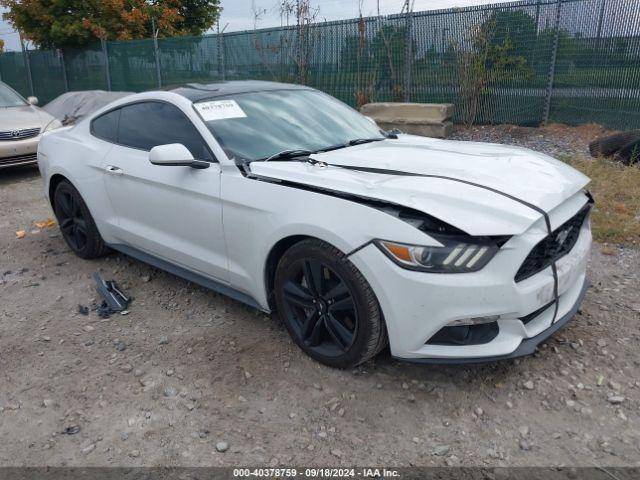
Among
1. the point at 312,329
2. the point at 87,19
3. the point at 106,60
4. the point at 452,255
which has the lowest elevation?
the point at 312,329

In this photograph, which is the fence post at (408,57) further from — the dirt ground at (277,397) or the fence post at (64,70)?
the fence post at (64,70)

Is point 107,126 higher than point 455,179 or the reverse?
higher

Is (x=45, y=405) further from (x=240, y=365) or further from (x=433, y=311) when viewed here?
(x=433, y=311)

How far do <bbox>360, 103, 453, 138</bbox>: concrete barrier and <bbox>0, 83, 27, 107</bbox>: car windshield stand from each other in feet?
21.1

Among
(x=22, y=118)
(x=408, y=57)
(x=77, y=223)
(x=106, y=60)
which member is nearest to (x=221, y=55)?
(x=106, y=60)

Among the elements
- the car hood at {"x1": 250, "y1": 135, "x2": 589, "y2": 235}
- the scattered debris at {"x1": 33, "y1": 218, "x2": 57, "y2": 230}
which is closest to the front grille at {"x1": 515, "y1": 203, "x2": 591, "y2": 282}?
the car hood at {"x1": 250, "y1": 135, "x2": 589, "y2": 235}

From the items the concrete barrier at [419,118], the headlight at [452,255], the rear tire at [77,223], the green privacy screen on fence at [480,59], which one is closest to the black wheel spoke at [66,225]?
the rear tire at [77,223]

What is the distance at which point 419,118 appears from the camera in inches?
400

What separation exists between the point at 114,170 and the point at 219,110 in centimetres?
105

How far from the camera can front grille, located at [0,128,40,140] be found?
809 centimetres

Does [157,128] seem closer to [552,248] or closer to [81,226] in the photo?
[81,226]

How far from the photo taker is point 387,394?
2.81 meters

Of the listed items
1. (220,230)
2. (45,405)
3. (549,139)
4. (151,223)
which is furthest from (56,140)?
(549,139)

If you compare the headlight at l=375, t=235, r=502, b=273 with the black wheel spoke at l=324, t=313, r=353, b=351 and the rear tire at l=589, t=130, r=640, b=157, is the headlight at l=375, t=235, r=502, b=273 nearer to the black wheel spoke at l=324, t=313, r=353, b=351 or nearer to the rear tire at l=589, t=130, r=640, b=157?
the black wheel spoke at l=324, t=313, r=353, b=351
